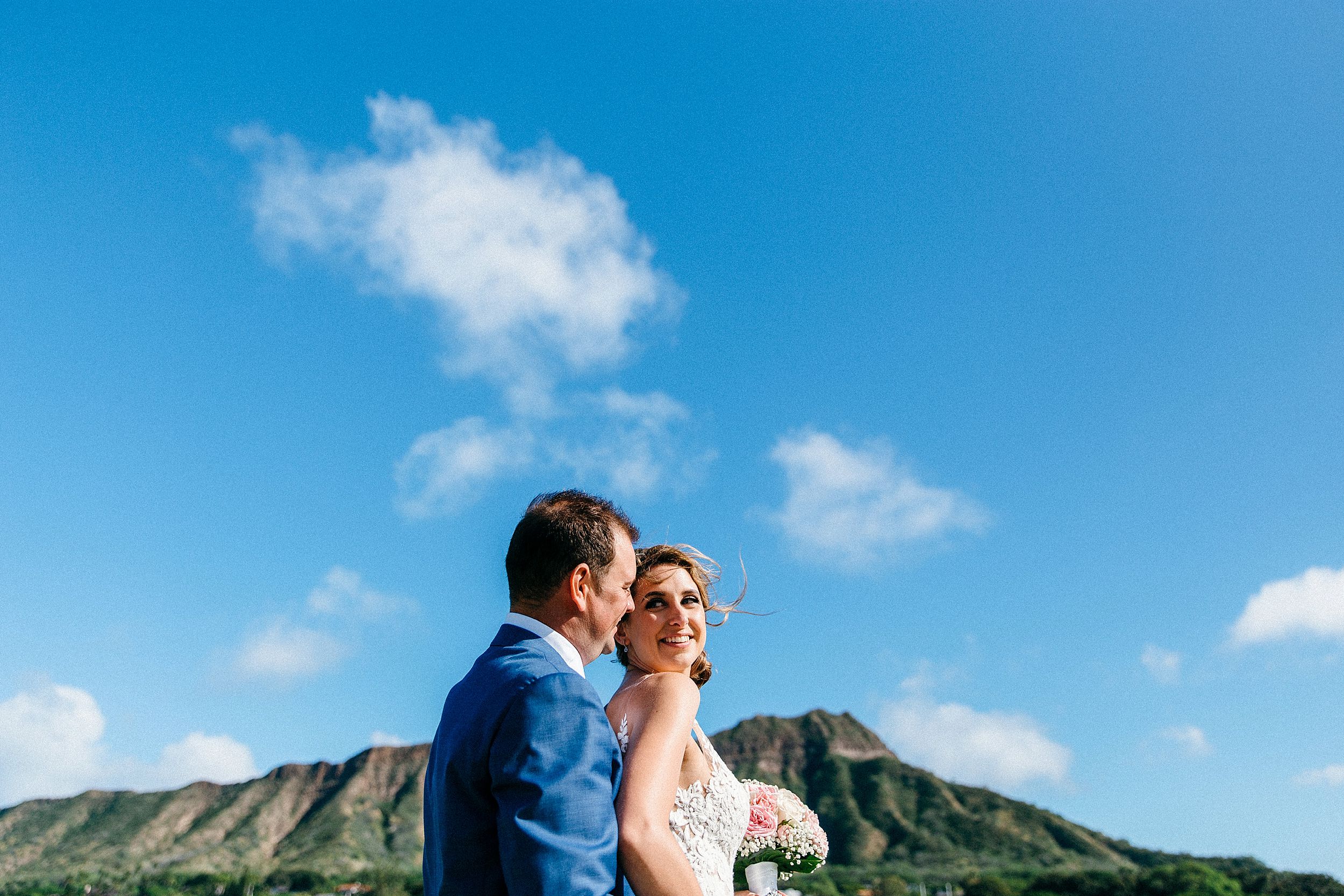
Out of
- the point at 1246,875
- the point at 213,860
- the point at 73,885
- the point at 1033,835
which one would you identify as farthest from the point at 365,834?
the point at 1246,875

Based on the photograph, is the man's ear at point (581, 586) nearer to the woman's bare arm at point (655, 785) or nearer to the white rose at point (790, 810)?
the woman's bare arm at point (655, 785)

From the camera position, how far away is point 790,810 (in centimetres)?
548

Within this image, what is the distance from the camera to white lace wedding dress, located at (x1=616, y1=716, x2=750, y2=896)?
4824 millimetres

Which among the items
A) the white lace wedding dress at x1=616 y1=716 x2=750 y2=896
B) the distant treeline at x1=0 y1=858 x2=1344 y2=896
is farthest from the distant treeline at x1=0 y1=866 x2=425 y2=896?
the white lace wedding dress at x1=616 y1=716 x2=750 y2=896

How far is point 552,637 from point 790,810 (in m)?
2.49

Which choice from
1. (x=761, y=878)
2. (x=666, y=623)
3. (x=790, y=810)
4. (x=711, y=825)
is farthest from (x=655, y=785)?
(x=790, y=810)

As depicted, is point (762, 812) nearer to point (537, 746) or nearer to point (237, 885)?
point (537, 746)

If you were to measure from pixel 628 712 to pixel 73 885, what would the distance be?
209890 millimetres

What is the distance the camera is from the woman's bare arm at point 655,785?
3.47 meters

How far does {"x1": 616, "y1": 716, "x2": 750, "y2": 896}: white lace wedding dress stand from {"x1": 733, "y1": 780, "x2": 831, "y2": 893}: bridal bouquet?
0.61ft

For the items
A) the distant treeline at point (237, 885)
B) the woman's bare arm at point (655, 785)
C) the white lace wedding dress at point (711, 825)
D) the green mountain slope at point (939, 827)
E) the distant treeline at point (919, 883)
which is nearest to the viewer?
the woman's bare arm at point (655, 785)

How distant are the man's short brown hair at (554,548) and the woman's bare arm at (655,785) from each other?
0.80 meters

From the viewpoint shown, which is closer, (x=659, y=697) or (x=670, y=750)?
(x=670, y=750)

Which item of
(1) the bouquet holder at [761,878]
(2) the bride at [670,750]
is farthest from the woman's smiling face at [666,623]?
(1) the bouquet holder at [761,878]
